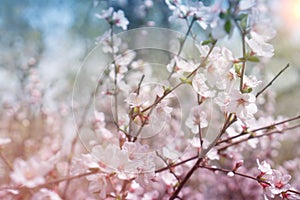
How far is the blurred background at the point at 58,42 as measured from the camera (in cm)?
238

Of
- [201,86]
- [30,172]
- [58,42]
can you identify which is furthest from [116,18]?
[58,42]

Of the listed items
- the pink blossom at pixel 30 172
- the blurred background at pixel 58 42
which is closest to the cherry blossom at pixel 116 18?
the pink blossom at pixel 30 172

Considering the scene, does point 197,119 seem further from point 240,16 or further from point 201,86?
point 240,16

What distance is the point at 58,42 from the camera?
3234mm

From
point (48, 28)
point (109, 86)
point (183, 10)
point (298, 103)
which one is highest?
point (298, 103)

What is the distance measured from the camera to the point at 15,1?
3.66 metres

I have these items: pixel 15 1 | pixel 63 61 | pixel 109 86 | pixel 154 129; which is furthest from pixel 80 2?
pixel 154 129

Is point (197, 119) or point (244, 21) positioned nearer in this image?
point (244, 21)

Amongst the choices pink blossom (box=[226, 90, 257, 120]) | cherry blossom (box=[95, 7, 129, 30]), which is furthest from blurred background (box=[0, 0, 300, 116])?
pink blossom (box=[226, 90, 257, 120])

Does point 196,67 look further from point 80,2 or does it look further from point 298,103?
point 298,103

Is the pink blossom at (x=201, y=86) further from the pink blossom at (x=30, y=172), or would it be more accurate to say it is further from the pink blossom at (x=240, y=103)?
the pink blossom at (x=30, y=172)

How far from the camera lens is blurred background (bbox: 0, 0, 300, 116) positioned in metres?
2.38

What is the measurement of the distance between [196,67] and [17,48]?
8.96 feet

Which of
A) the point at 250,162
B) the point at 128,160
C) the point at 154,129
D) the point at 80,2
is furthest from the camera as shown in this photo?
the point at 80,2
